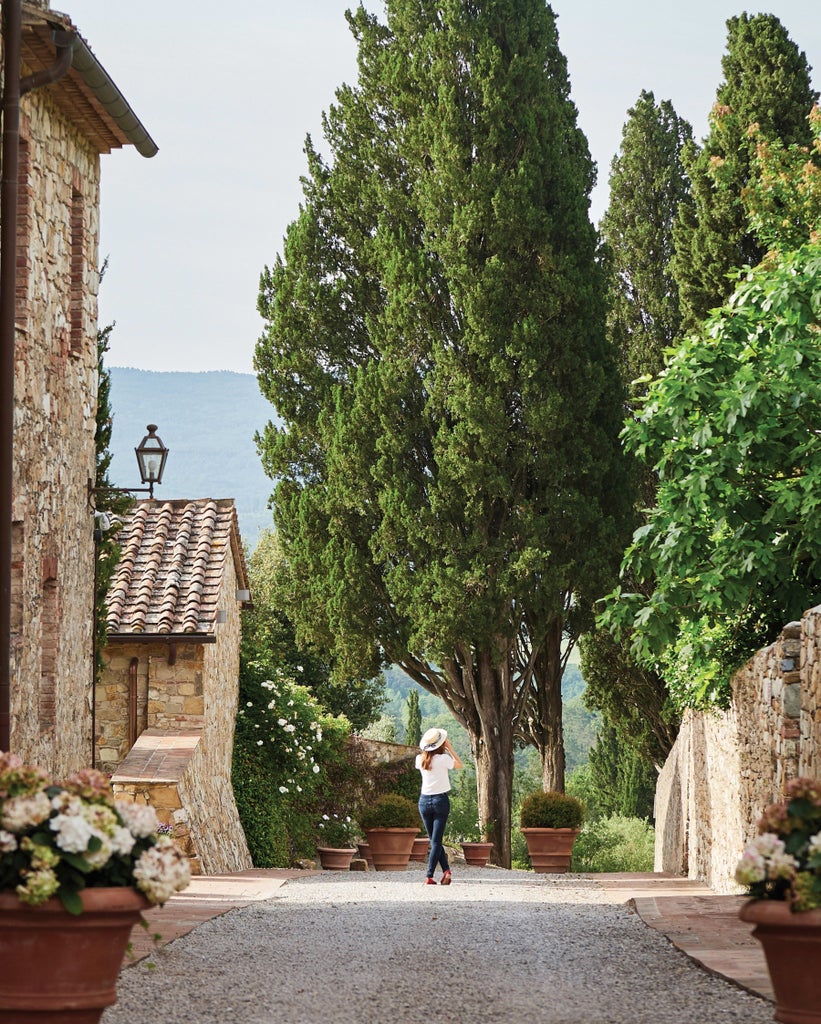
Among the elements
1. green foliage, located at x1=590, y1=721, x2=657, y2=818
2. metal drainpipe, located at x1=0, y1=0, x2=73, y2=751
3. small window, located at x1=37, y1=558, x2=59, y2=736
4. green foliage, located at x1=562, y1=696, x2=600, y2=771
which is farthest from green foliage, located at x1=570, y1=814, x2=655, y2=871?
green foliage, located at x1=562, y1=696, x2=600, y2=771

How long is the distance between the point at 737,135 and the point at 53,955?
63.6 ft

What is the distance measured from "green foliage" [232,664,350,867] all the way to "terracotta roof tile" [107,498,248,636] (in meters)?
1.69

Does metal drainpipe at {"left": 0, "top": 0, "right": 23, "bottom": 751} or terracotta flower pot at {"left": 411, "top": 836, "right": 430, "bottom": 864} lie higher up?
metal drainpipe at {"left": 0, "top": 0, "right": 23, "bottom": 751}

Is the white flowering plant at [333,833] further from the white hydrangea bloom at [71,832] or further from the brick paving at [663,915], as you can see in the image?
the white hydrangea bloom at [71,832]

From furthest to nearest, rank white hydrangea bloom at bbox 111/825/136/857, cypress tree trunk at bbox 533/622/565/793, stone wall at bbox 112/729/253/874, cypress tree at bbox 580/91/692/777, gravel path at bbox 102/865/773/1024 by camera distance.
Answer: cypress tree at bbox 580/91/692/777 < cypress tree trunk at bbox 533/622/565/793 < stone wall at bbox 112/729/253/874 < gravel path at bbox 102/865/773/1024 < white hydrangea bloom at bbox 111/825/136/857

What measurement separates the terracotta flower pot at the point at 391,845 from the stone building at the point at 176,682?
1628mm

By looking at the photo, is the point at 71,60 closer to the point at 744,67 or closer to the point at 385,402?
the point at 385,402

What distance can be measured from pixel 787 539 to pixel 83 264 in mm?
6502

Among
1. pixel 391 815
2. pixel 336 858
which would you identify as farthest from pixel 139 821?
pixel 336 858

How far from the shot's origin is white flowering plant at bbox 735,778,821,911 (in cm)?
412

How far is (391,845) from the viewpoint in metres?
17.2

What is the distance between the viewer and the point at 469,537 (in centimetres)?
2011

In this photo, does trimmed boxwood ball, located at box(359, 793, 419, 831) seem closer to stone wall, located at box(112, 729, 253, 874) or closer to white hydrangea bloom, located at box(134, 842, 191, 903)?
stone wall, located at box(112, 729, 253, 874)

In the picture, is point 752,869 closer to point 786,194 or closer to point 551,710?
point 786,194
